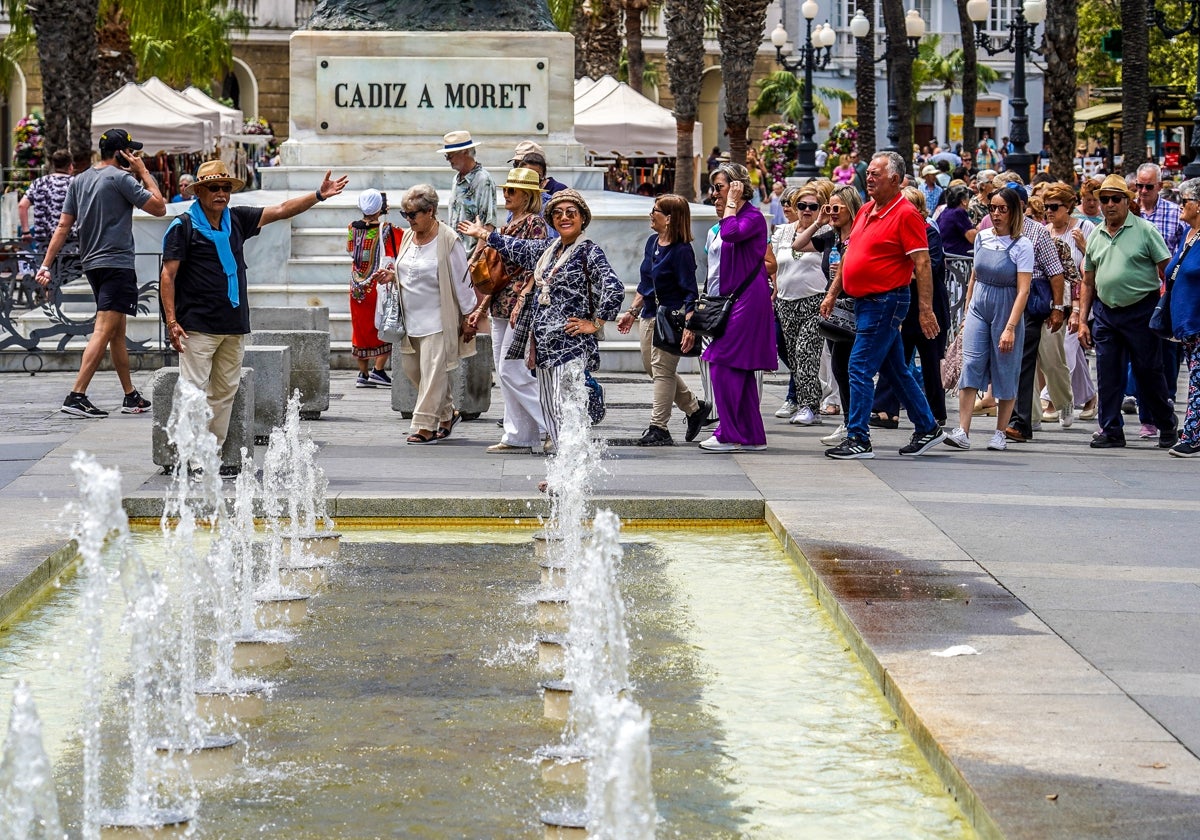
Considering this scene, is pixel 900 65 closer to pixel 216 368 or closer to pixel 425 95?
pixel 425 95

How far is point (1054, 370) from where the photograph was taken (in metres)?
13.9

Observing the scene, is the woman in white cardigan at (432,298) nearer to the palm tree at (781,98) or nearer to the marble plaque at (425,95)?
the marble plaque at (425,95)

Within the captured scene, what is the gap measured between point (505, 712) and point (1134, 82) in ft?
73.3

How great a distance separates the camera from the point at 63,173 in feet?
66.0

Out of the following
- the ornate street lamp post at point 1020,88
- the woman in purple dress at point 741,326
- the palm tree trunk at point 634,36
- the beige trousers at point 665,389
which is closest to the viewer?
the woman in purple dress at point 741,326

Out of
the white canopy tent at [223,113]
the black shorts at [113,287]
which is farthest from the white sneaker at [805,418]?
the white canopy tent at [223,113]

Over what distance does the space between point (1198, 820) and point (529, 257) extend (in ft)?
24.0

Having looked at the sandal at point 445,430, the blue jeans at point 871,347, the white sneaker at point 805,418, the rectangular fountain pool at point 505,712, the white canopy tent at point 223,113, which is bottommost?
the rectangular fountain pool at point 505,712

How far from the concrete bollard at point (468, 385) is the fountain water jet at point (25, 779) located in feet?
30.0

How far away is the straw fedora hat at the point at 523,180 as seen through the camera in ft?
37.9

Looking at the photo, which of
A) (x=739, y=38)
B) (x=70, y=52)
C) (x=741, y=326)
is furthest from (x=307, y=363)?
(x=739, y=38)

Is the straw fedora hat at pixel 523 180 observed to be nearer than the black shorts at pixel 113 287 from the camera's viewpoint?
Yes

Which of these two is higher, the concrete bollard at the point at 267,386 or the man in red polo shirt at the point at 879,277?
the man in red polo shirt at the point at 879,277

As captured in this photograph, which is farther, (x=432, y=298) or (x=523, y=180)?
(x=432, y=298)
